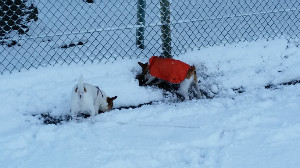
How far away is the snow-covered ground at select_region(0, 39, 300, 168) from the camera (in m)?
3.62

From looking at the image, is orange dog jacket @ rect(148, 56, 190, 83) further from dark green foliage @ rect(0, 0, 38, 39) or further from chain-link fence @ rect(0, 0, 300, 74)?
dark green foliage @ rect(0, 0, 38, 39)

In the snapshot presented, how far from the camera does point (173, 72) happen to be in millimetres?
4512

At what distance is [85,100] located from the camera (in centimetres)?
395

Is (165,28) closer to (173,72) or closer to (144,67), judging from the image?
(144,67)

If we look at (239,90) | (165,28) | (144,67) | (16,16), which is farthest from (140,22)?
(16,16)

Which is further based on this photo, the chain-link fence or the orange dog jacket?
the chain-link fence

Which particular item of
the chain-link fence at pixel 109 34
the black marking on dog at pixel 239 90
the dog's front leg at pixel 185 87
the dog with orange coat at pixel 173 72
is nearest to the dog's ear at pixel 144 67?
the dog with orange coat at pixel 173 72

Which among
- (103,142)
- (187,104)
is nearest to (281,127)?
(187,104)

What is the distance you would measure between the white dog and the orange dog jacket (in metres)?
0.64

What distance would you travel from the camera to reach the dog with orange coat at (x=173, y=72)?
452 cm

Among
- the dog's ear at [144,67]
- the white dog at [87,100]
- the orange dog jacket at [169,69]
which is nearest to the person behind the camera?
the white dog at [87,100]

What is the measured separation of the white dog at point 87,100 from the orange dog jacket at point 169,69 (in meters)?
0.64

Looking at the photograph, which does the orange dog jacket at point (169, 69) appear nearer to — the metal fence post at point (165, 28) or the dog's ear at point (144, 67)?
the dog's ear at point (144, 67)

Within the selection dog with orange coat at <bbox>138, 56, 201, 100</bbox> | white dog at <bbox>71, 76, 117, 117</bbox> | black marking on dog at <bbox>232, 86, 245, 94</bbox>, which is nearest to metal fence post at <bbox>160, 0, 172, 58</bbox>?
dog with orange coat at <bbox>138, 56, 201, 100</bbox>
